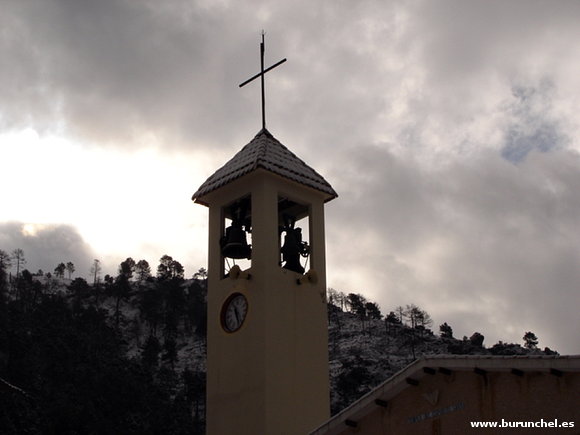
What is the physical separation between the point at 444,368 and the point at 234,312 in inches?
279

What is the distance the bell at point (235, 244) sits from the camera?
20641 millimetres

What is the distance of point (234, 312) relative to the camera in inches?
787

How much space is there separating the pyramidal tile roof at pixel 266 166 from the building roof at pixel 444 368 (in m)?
6.88

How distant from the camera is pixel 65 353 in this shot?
7550 cm

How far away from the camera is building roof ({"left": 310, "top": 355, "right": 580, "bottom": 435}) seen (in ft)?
39.8

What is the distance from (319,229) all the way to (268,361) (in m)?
3.87

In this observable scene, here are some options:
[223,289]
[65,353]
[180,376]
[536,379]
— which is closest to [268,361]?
[223,289]

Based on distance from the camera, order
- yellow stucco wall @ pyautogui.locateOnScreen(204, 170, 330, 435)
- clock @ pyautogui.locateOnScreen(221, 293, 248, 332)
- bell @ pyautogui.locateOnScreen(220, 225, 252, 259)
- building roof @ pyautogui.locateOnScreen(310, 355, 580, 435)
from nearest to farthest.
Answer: building roof @ pyautogui.locateOnScreen(310, 355, 580, 435) < yellow stucco wall @ pyautogui.locateOnScreen(204, 170, 330, 435) < clock @ pyautogui.locateOnScreen(221, 293, 248, 332) < bell @ pyautogui.locateOnScreen(220, 225, 252, 259)

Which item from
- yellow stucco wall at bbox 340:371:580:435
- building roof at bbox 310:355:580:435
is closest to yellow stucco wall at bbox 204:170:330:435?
building roof at bbox 310:355:580:435

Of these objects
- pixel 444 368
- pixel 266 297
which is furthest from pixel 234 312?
pixel 444 368

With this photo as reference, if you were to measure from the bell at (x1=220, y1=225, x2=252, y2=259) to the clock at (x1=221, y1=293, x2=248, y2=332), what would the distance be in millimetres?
1086

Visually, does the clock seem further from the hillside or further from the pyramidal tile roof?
the hillside

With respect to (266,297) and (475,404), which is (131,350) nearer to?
(266,297)

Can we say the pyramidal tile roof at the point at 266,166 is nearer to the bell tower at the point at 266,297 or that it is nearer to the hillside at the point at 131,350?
the bell tower at the point at 266,297
